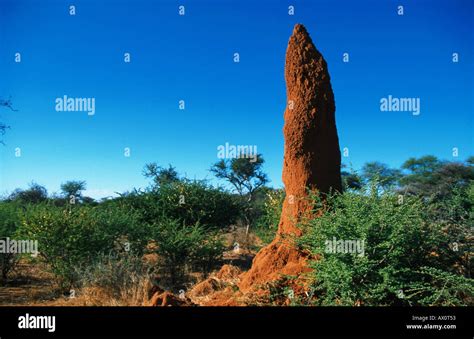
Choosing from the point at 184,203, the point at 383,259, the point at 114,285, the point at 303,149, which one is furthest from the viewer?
the point at 184,203

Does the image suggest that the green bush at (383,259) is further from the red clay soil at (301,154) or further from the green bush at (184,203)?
the green bush at (184,203)

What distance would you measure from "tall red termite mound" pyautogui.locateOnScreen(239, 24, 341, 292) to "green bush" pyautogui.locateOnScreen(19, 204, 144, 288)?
4043 millimetres

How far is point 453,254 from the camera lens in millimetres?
7055

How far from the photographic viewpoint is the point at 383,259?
622cm

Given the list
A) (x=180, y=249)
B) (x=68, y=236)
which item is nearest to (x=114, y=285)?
(x=68, y=236)

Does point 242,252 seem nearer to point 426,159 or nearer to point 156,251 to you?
point 156,251

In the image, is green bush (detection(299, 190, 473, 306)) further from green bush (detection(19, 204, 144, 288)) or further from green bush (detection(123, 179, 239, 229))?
green bush (detection(123, 179, 239, 229))

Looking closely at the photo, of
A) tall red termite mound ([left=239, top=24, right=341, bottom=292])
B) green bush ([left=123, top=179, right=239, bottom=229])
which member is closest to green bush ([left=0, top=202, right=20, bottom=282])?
green bush ([left=123, top=179, right=239, bottom=229])

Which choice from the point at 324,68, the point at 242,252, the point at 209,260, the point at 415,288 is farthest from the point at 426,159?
the point at 415,288

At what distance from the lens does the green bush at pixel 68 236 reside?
1009 centimetres

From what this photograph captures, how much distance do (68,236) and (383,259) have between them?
284 inches

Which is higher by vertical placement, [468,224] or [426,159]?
[426,159]

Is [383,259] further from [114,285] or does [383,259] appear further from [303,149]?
[114,285]
